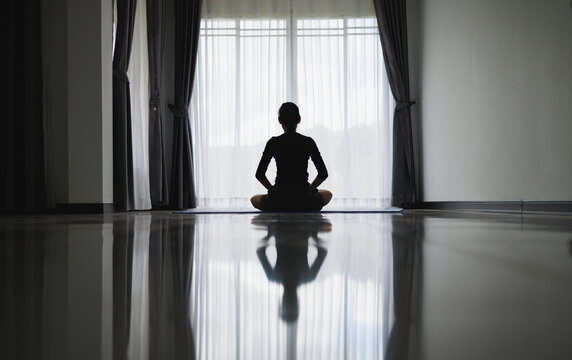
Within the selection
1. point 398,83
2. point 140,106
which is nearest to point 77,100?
point 140,106

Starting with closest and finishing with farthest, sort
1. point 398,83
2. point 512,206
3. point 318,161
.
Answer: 1. point 512,206
2. point 318,161
3. point 398,83

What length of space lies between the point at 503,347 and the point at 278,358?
88 millimetres

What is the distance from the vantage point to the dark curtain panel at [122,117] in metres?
4.16

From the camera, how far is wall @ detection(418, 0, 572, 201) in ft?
9.79

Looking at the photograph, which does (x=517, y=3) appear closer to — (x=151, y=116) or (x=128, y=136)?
(x=128, y=136)

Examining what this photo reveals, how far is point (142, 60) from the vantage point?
555 cm

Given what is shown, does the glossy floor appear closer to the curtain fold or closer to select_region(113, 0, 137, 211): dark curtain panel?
select_region(113, 0, 137, 211): dark curtain panel

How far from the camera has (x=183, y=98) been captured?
20.2ft

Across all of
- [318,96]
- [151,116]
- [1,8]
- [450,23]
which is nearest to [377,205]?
[318,96]

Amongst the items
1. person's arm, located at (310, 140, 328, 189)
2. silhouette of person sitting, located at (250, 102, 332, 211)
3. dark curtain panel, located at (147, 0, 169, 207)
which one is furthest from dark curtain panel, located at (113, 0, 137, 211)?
person's arm, located at (310, 140, 328, 189)

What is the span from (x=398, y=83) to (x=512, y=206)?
2.91 metres

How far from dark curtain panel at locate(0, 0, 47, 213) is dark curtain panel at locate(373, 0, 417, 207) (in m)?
3.86

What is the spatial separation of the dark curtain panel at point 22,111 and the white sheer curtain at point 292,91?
266cm

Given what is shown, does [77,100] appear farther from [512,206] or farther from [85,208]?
[512,206]
